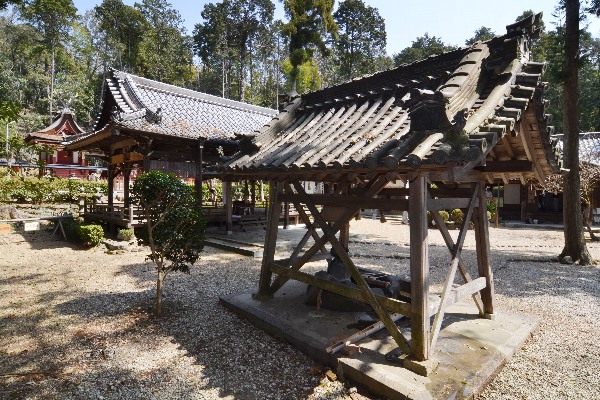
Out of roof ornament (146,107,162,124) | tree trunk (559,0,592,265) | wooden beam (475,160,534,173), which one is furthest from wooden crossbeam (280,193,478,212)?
roof ornament (146,107,162,124)

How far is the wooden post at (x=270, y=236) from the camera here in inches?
234

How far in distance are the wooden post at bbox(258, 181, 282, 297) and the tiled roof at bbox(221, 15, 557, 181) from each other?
790 millimetres

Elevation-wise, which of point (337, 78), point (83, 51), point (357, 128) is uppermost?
point (83, 51)

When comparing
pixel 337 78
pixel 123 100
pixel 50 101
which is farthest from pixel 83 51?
pixel 123 100

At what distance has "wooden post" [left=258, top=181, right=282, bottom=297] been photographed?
593 cm

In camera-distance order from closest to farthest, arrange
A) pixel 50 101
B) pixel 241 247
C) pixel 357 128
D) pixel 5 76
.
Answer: pixel 357 128
pixel 241 247
pixel 5 76
pixel 50 101

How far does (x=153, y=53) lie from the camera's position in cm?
4178

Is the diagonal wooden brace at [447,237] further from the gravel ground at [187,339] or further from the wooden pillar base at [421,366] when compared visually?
the wooden pillar base at [421,366]

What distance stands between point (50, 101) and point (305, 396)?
4833 cm

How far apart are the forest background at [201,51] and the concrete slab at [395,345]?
29.3 metres

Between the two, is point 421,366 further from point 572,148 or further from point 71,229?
point 71,229

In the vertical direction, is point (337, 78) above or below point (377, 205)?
above

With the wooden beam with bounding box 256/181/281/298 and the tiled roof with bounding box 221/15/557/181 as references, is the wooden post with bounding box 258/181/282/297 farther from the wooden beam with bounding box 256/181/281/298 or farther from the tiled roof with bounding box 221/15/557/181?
the tiled roof with bounding box 221/15/557/181

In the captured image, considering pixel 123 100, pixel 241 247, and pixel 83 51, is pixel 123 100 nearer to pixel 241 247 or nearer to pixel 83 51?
pixel 241 247
